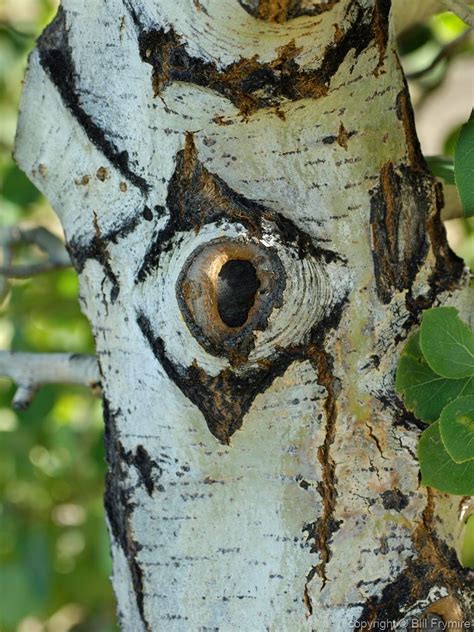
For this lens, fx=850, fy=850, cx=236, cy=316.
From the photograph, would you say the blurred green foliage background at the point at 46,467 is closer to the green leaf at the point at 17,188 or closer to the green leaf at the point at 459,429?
the green leaf at the point at 17,188

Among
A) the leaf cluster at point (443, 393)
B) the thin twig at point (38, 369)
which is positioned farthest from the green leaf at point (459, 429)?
the thin twig at point (38, 369)

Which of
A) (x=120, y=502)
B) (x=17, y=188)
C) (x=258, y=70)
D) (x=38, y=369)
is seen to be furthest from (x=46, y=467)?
(x=258, y=70)

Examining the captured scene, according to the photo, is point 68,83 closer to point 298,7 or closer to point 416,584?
point 298,7

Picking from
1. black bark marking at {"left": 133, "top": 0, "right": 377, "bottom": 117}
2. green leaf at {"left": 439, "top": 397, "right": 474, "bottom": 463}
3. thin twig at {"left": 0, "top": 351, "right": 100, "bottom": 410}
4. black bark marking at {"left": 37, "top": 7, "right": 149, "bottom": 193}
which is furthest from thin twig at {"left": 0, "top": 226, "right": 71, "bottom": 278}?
green leaf at {"left": 439, "top": 397, "right": 474, "bottom": 463}

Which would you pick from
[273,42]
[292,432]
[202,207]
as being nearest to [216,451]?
[292,432]

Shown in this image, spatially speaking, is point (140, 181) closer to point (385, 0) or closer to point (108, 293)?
point (108, 293)

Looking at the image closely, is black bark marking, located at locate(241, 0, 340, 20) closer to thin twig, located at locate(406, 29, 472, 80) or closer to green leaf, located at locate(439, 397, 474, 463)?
green leaf, located at locate(439, 397, 474, 463)
